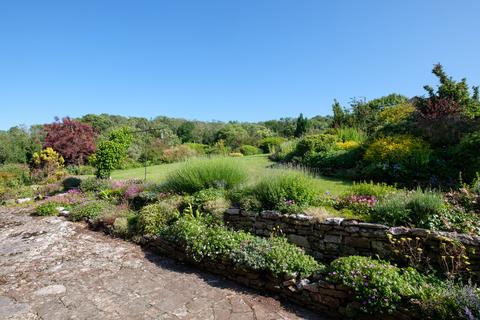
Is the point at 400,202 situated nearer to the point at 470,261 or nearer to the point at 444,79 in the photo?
the point at 470,261

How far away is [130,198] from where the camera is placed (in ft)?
26.5

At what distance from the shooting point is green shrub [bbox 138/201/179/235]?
6.08 metres

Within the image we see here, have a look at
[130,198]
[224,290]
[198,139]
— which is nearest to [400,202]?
[224,290]

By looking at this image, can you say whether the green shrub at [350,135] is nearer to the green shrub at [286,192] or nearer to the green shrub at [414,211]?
the green shrub at [286,192]

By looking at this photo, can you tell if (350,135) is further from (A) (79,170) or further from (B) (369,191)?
(A) (79,170)

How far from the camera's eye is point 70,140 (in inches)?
720

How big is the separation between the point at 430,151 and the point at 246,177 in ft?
16.4

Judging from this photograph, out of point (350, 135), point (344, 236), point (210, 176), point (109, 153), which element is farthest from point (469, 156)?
point (109, 153)

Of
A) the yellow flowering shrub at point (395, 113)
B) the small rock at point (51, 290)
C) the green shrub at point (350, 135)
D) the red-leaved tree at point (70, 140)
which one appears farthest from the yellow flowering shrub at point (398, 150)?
→ the red-leaved tree at point (70, 140)

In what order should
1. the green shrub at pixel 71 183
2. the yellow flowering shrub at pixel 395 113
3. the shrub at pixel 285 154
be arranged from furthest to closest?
the yellow flowering shrub at pixel 395 113, the shrub at pixel 285 154, the green shrub at pixel 71 183

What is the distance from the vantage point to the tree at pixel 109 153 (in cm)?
1091

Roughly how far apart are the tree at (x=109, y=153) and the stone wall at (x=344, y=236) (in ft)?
23.2

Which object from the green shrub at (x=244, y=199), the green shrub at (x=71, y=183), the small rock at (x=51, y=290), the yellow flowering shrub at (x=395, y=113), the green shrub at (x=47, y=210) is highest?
the yellow flowering shrub at (x=395, y=113)

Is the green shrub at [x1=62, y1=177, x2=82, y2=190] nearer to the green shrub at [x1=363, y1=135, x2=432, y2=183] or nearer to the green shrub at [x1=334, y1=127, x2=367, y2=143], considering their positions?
the green shrub at [x1=363, y1=135, x2=432, y2=183]
